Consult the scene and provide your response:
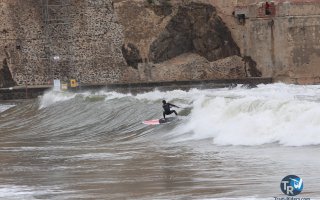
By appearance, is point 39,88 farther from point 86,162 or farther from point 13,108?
point 86,162

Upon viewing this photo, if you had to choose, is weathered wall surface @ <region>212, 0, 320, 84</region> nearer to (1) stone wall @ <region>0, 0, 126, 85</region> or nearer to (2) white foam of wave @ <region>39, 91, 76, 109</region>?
(1) stone wall @ <region>0, 0, 126, 85</region>

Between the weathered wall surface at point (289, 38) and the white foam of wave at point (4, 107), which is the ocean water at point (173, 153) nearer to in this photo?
the white foam of wave at point (4, 107)

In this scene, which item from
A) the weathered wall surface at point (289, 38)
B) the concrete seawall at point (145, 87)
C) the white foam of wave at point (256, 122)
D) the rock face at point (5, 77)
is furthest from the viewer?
the rock face at point (5, 77)

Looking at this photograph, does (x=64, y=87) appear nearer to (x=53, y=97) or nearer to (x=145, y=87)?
(x=53, y=97)

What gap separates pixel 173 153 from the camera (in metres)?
15.8

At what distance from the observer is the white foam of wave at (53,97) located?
35.0 metres

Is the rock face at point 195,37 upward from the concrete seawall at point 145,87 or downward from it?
upward

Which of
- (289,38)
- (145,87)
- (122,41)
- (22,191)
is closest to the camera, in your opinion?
(22,191)

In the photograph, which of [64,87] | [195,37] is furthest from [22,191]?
[195,37]

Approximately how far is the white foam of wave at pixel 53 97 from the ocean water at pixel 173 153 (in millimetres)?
7119

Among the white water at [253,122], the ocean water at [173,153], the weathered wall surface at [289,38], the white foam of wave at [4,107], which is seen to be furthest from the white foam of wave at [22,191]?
the weathered wall surface at [289,38]

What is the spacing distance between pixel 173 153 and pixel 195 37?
983 inches

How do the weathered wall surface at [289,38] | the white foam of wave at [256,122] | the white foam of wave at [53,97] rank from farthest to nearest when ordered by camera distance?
1. the weathered wall surface at [289,38]
2. the white foam of wave at [53,97]
3. the white foam of wave at [256,122]

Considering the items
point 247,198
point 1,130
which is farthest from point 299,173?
point 1,130
